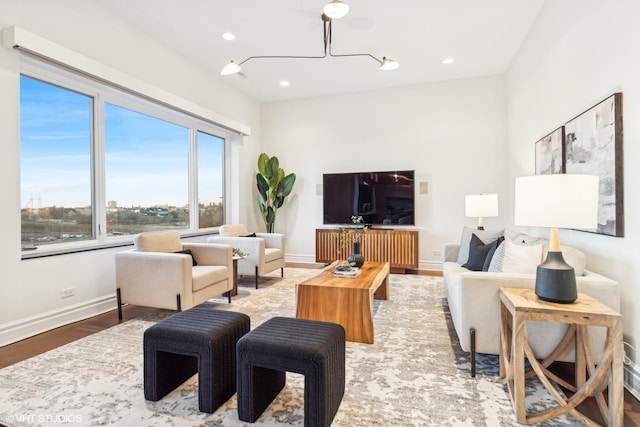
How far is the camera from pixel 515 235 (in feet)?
9.89

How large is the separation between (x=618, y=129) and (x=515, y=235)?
3.99ft

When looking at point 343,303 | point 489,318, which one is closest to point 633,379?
point 489,318

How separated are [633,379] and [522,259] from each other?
85 centimetres

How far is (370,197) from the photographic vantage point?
18.2ft

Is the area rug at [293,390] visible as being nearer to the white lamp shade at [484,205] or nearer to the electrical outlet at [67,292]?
the electrical outlet at [67,292]

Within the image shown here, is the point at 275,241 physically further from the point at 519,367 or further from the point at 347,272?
the point at 519,367

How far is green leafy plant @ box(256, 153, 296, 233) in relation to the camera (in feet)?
19.3

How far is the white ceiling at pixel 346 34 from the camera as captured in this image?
3.32m

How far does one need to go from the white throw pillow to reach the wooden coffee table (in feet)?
3.33

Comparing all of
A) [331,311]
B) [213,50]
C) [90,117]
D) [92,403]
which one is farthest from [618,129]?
[90,117]

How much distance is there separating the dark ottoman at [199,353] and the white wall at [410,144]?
4.24 meters

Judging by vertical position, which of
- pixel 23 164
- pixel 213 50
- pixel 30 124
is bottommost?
pixel 23 164

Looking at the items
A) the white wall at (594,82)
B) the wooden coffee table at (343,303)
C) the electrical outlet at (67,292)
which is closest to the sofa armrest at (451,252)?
the white wall at (594,82)

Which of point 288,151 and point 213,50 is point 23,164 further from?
point 288,151
